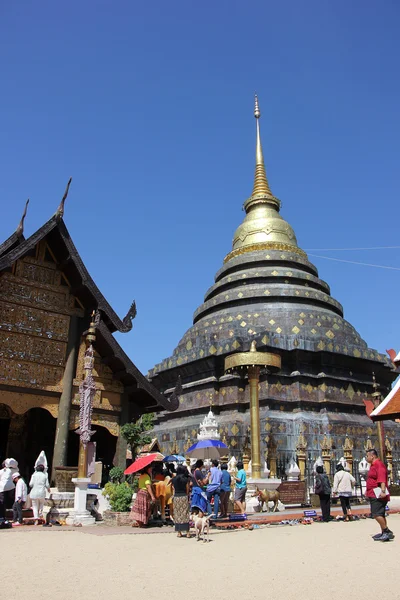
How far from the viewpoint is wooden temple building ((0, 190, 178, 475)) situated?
41.4ft

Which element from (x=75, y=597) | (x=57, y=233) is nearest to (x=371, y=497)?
(x=75, y=597)

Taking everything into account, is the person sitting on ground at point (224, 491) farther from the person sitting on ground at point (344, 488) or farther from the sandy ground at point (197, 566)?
the person sitting on ground at point (344, 488)

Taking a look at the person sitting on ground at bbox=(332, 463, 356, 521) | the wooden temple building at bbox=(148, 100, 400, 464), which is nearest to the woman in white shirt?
the person sitting on ground at bbox=(332, 463, 356, 521)

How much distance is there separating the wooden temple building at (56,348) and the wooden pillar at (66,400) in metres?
0.02

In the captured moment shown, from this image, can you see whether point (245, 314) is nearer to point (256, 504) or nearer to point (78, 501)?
point (256, 504)

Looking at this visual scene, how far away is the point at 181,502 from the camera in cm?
954

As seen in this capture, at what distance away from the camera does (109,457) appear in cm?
1500

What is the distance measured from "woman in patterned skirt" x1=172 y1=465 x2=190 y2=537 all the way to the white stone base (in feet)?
8.91

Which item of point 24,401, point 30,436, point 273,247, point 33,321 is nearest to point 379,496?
point 24,401

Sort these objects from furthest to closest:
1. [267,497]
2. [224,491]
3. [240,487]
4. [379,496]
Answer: [267,497] → [240,487] → [224,491] → [379,496]

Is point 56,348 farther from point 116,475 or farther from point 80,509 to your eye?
point 80,509

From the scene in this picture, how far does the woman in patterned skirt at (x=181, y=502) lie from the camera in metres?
9.36

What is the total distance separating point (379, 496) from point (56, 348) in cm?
849

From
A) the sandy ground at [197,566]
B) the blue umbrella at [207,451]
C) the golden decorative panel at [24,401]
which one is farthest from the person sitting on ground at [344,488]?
the golden decorative panel at [24,401]
